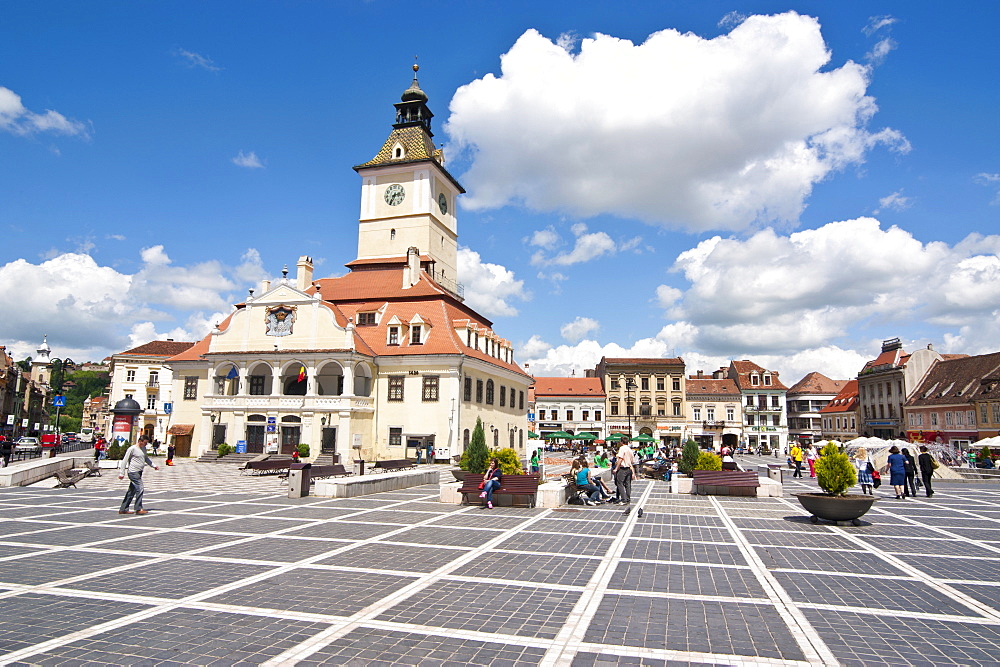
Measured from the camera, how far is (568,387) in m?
85.8

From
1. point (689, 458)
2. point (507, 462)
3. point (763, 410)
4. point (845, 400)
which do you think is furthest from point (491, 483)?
point (845, 400)

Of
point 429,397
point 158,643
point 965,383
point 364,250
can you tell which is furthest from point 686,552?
point 965,383

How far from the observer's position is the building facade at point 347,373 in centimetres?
4038

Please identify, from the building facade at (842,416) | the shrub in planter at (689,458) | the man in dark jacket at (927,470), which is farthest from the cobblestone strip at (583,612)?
the building facade at (842,416)

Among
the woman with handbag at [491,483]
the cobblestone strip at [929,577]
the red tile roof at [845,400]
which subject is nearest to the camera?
the cobblestone strip at [929,577]

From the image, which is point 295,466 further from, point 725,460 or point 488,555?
point 725,460

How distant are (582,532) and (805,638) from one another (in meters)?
6.92

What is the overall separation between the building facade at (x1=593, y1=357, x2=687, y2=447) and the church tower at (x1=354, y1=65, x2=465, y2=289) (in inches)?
1247

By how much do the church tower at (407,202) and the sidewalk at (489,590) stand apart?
41.5m

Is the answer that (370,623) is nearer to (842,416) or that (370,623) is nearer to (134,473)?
(134,473)

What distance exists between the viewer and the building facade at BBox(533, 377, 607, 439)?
8188 cm

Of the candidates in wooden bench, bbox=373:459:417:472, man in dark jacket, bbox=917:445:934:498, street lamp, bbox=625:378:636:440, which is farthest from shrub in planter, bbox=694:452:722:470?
street lamp, bbox=625:378:636:440

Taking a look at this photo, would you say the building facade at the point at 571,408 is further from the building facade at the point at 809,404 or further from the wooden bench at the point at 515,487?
the wooden bench at the point at 515,487

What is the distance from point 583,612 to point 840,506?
9678 millimetres
